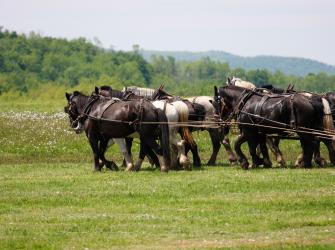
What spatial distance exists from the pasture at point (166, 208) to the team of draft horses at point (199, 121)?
0.73m

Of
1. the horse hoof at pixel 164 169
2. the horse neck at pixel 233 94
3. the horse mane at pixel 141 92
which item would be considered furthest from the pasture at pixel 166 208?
the horse mane at pixel 141 92

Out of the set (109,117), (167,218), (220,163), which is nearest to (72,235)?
(167,218)

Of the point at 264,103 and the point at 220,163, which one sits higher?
the point at 264,103

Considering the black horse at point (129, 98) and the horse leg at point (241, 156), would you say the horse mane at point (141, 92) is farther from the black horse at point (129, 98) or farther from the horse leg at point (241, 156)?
the horse leg at point (241, 156)

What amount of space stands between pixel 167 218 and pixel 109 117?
30.6 ft

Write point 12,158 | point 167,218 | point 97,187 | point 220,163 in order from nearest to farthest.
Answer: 1. point 167,218
2. point 97,187
3. point 220,163
4. point 12,158

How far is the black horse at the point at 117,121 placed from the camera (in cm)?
2802

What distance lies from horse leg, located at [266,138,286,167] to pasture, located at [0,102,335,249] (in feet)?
4.72

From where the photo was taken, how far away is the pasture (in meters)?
17.7

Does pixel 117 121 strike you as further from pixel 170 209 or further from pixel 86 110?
pixel 170 209

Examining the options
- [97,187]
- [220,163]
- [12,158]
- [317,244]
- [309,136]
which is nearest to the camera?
[317,244]

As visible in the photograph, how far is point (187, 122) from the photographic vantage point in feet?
96.2

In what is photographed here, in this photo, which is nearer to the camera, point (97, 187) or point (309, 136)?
point (97, 187)

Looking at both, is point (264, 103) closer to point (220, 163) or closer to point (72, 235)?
point (220, 163)
